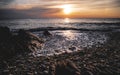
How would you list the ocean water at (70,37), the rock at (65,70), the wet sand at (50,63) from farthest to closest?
1. the ocean water at (70,37)
2. the wet sand at (50,63)
3. the rock at (65,70)

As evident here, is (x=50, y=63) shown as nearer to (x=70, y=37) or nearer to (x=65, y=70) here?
(x=65, y=70)

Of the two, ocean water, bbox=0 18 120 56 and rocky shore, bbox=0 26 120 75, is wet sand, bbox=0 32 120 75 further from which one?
ocean water, bbox=0 18 120 56

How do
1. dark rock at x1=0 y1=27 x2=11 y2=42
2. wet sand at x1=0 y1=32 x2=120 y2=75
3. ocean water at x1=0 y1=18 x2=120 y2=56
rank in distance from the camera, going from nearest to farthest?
wet sand at x1=0 y1=32 x2=120 y2=75, ocean water at x1=0 y1=18 x2=120 y2=56, dark rock at x1=0 y1=27 x2=11 y2=42

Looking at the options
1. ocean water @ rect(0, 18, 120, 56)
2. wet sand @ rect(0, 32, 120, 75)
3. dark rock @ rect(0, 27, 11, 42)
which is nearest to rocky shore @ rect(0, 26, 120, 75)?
A: wet sand @ rect(0, 32, 120, 75)

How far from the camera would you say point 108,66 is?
10.3 meters

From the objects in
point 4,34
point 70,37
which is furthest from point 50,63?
point 70,37

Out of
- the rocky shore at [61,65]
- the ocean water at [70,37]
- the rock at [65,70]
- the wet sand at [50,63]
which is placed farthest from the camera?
the ocean water at [70,37]

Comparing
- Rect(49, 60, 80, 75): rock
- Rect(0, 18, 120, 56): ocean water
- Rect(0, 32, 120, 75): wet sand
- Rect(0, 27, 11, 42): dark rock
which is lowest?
Rect(0, 18, 120, 56): ocean water

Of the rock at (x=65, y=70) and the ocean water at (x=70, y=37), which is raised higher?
the rock at (x=65, y=70)

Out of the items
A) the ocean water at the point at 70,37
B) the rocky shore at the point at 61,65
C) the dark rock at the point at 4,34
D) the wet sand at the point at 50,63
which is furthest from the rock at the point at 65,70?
the dark rock at the point at 4,34

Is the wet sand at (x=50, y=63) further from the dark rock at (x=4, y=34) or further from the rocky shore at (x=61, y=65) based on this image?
the dark rock at (x=4, y=34)

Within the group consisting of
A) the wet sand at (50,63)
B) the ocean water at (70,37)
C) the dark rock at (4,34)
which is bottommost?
the ocean water at (70,37)

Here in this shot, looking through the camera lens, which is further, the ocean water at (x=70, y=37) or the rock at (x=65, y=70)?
the ocean water at (x=70, y=37)

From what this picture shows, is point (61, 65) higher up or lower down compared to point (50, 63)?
higher up
